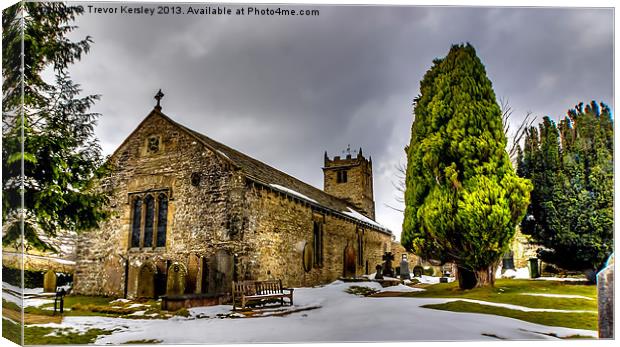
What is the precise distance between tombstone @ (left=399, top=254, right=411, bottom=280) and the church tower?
1031 millimetres

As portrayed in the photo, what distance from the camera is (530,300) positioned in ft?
24.0

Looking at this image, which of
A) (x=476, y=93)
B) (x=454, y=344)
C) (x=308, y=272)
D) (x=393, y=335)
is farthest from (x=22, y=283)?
(x=476, y=93)

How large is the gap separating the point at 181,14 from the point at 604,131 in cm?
765

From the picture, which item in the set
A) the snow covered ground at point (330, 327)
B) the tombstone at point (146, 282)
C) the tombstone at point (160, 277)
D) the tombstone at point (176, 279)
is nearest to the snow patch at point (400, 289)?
the snow covered ground at point (330, 327)

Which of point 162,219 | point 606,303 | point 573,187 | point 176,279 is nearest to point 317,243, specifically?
point 176,279

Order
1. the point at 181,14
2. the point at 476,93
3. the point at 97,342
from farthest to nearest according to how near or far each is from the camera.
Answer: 1. the point at 476,93
2. the point at 181,14
3. the point at 97,342

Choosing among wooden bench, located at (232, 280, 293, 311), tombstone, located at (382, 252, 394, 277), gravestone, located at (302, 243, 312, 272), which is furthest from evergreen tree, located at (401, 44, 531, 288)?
wooden bench, located at (232, 280, 293, 311)

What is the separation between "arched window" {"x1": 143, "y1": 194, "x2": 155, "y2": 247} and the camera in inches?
335

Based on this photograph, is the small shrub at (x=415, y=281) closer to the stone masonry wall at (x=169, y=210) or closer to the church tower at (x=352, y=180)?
the church tower at (x=352, y=180)

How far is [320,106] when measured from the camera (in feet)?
25.9

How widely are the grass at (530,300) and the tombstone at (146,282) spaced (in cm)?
455

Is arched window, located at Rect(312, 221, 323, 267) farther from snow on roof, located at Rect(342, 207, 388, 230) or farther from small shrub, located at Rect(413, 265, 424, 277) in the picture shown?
small shrub, located at Rect(413, 265, 424, 277)

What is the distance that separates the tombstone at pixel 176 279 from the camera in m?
7.82

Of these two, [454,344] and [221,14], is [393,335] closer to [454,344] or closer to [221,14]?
[454,344]
